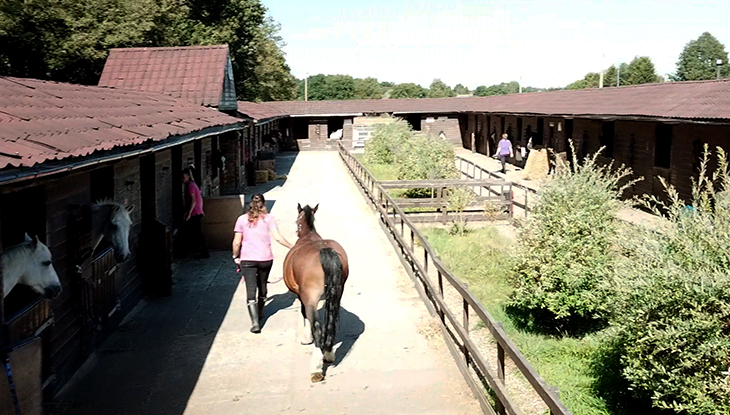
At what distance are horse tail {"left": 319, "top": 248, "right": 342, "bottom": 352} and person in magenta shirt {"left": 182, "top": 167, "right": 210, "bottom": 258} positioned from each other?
20.0ft

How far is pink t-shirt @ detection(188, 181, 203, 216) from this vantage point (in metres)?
12.3

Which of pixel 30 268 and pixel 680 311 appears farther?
pixel 30 268

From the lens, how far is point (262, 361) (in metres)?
7.43

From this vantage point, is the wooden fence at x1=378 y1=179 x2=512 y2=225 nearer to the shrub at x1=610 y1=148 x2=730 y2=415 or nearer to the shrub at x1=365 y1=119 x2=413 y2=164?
the shrub at x1=610 y1=148 x2=730 y2=415

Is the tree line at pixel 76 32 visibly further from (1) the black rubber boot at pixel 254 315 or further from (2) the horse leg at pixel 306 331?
(2) the horse leg at pixel 306 331

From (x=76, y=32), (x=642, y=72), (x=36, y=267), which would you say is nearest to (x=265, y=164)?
(x=76, y=32)

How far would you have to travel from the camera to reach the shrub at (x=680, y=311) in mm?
5109

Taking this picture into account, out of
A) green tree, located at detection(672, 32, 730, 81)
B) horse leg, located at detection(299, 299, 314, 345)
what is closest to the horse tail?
horse leg, located at detection(299, 299, 314, 345)

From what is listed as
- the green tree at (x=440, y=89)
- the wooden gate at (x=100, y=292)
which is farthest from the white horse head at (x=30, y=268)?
the green tree at (x=440, y=89)

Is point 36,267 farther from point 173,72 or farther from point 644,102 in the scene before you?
point 644,102

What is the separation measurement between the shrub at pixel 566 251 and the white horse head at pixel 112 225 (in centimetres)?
491

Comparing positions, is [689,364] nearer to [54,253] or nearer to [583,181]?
[583,181]

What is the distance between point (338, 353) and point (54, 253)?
10.2 ft

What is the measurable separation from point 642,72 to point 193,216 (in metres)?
90.6
